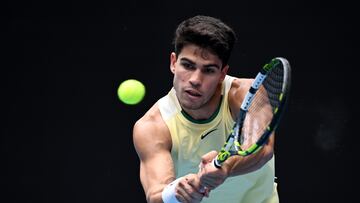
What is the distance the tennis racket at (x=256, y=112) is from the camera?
272 centimetres

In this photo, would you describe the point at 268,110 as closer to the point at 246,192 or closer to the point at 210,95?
the point at 210,95

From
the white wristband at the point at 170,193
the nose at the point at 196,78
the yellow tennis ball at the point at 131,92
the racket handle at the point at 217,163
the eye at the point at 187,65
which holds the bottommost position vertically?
the white wristband at the point at 170,193

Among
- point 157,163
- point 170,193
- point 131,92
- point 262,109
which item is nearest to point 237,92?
point 262,109

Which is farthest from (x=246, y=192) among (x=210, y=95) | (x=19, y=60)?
(x=19, y=60)

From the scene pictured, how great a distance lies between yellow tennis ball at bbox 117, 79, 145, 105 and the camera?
14.4ft

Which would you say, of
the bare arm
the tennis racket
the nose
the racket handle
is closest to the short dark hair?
the nose

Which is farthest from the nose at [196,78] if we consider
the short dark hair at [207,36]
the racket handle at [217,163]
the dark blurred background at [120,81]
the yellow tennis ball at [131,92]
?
the dark blurred background at [120,81]

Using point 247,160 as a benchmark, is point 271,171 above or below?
below

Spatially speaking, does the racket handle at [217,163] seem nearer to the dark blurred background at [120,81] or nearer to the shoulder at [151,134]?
the shoulder at [151,134]

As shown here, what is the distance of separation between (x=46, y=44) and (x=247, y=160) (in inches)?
88.5

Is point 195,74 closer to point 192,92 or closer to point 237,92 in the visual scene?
point 192,92

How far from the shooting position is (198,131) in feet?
10.8

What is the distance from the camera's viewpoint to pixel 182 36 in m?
3.09

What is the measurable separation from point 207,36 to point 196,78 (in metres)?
0.19
